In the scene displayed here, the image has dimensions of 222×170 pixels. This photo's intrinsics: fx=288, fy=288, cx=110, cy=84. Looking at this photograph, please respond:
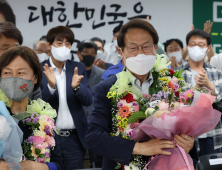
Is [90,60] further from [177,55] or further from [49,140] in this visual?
[49,140]

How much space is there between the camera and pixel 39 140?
160 centimetres

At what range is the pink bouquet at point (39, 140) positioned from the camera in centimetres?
158

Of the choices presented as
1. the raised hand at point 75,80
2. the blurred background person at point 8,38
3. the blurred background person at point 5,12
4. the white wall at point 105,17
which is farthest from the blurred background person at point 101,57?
the blurred background person at point 8,38

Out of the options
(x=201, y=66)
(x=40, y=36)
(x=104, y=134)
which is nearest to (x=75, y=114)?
(x=104, y=134)

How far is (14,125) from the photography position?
4.67 ft

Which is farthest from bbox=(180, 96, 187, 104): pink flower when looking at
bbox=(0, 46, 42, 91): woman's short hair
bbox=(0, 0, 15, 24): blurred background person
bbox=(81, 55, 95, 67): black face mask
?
bbox=(0, 0, 15, 24): blurred background person

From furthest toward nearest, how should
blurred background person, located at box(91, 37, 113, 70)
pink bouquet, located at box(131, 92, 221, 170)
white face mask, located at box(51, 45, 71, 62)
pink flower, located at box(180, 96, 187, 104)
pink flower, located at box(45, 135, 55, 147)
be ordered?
blurred background person, located at box(91, 37, 113, 70) → white face mask, located at box(51, 45, 71, 62) → pink flower, located at box(45, 135, 55, 147) → pink flower, located at box(180, 96, 187, 104) → pink bouquet, located at box(131, 92, 221, 170)

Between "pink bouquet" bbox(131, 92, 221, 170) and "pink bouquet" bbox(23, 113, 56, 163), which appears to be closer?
"pink bouquet" bbox(131, 92, 221, 170)

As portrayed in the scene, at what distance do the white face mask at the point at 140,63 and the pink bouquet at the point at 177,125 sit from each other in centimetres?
36

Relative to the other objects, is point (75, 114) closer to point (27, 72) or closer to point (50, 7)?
point (27, 72)

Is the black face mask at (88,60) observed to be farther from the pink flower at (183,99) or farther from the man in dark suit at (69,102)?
the pink flower at (183,99)

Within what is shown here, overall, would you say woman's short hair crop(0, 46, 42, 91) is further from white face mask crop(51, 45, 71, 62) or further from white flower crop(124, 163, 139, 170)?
white face mask crop(51, 45, 71, 62)

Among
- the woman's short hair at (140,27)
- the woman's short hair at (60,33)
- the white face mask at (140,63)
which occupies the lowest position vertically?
the white face mask at (140,63)

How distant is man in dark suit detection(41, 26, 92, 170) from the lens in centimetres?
272
